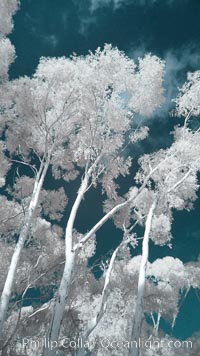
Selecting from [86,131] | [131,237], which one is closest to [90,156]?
[86,131]

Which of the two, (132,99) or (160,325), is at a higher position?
(132,99)

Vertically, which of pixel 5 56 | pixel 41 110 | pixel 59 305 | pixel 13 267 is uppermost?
pixel 5 56

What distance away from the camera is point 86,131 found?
11.6 meters

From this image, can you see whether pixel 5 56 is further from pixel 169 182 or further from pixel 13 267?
pixel 169 182

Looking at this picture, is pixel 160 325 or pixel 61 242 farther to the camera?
pixel 160 325

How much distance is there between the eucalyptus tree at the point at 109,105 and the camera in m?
10.9

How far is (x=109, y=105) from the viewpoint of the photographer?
11.1 metres

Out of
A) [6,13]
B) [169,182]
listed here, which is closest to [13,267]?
[169,182]

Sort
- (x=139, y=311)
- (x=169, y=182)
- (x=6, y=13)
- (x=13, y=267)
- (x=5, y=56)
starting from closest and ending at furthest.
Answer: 1. (x=13, y=267)
2. (x=139, y=311)
3. (x=5, y=56)
4. (x=6, y=13)
5. (x=169, y=182)

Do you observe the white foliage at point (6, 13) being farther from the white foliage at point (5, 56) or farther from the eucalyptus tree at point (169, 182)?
the eucalyptus tree at point (169, 182)

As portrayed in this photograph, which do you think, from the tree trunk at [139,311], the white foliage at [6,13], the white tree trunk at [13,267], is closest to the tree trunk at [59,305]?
the white tree trunk at [13,267]

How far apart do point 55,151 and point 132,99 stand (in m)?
3.73

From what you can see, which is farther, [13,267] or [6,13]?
[6,13]

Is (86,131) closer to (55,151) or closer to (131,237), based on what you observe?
(55,151)
